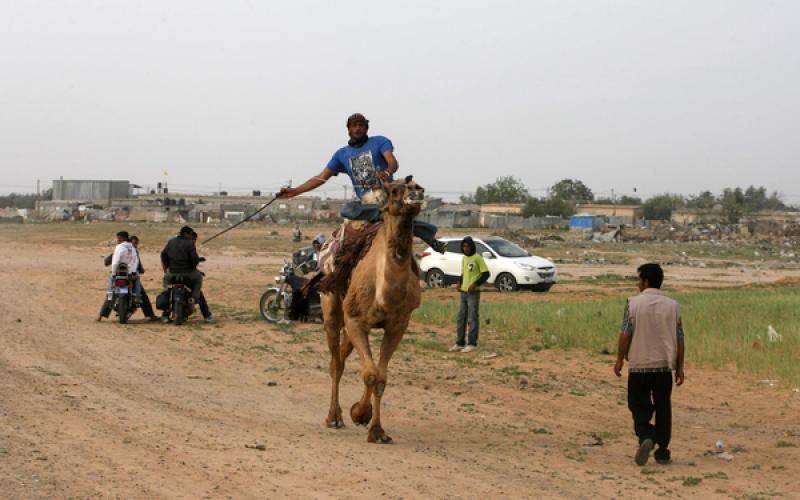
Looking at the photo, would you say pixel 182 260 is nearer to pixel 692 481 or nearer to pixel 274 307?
pixel 274 307

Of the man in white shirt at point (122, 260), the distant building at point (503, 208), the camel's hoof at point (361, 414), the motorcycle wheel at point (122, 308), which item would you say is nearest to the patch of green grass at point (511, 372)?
the camel's hoof at point (361, 414)

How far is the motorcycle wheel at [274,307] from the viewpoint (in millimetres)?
21938

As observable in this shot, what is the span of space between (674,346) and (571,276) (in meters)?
30.7

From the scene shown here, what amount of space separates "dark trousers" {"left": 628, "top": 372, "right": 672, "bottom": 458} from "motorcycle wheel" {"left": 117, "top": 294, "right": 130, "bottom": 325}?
13554 millimetres

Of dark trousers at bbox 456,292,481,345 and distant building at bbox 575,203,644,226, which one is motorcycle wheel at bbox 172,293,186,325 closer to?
dark trousers at bbox 456,292,481,345

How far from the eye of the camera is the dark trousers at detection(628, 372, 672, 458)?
32.4 ft

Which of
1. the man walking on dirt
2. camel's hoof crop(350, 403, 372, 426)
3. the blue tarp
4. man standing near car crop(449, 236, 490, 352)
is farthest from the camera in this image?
the blue tarp

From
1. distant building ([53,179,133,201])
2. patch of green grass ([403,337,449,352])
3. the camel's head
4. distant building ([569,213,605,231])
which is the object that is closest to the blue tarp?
distant building ([569,213,605,231])

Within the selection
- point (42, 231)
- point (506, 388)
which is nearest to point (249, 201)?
point (42, 231)

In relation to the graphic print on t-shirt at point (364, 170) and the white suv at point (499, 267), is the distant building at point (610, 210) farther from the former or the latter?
the graphic print on t-shirt at point (364, 170)

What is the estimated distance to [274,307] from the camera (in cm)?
2198

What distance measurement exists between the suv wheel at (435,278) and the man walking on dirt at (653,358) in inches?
884

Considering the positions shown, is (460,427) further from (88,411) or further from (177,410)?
(88,411)

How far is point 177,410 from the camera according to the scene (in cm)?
1171
